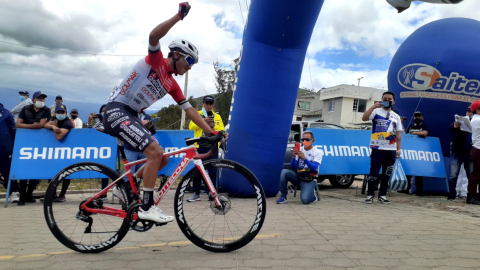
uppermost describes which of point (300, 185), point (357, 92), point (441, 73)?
point (357, 92)

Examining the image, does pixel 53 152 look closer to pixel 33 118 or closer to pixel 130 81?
pixel 33 118

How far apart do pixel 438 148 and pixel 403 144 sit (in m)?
1.11

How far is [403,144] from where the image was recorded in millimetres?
7949

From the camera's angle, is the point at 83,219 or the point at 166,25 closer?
the point at 166,25

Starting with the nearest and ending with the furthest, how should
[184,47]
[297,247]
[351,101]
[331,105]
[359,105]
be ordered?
[184,47], [297,247], [351,101], [359,105], [331,105]

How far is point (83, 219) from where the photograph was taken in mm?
3396

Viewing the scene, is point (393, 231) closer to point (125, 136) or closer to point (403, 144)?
point (125, 136)

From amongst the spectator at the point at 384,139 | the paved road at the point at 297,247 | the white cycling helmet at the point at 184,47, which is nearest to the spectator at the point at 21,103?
the paved road at the point at 297,247

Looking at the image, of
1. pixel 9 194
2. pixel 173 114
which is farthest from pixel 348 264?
pixel 173 114

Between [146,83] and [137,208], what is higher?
[146,83]

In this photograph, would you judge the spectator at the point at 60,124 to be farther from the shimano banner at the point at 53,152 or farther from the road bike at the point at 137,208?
the road bike at the point at 137,208

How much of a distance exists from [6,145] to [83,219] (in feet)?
13.8

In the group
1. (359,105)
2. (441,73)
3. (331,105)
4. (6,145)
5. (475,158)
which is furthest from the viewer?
(331,105)

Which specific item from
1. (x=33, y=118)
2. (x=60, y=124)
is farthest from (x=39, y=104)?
(x=60, y=124)
